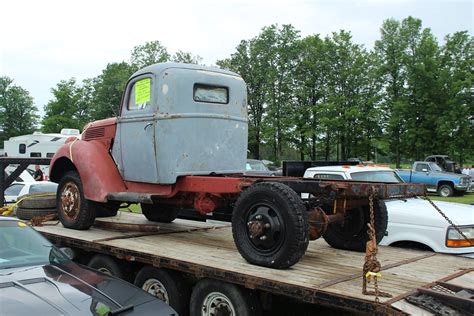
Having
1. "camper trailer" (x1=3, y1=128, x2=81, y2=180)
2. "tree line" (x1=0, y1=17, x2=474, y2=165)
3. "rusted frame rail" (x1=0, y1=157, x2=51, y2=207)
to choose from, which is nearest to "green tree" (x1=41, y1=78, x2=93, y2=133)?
"tree line" (x1=0, y1=17, x2=474, y2=165)

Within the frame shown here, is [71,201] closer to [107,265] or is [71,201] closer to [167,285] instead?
[107,265]

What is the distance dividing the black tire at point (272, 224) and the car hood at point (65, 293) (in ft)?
3.46

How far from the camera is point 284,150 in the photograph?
4181 centimetres

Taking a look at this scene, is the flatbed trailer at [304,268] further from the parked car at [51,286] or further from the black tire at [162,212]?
the black tire at [162,212]

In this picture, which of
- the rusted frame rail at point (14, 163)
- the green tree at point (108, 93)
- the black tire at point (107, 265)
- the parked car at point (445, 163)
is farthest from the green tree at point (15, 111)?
the black tire at point (107, 265)

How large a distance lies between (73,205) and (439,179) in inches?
814

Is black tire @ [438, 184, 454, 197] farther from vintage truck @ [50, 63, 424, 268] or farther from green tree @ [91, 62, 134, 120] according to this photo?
green tree @ [91, 62, 134, 120]

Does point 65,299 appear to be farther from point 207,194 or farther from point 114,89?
point 114,89

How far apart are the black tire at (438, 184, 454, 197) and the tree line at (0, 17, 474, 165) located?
8036 millimetres

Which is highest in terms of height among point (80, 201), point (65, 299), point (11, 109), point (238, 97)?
point (11, 109)

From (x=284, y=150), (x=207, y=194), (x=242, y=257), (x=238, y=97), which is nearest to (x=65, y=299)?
(x=242, y=257)

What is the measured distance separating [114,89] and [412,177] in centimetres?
3472

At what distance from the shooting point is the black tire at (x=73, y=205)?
22.8ft

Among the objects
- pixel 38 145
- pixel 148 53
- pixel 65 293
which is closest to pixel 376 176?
pixel 65 293
